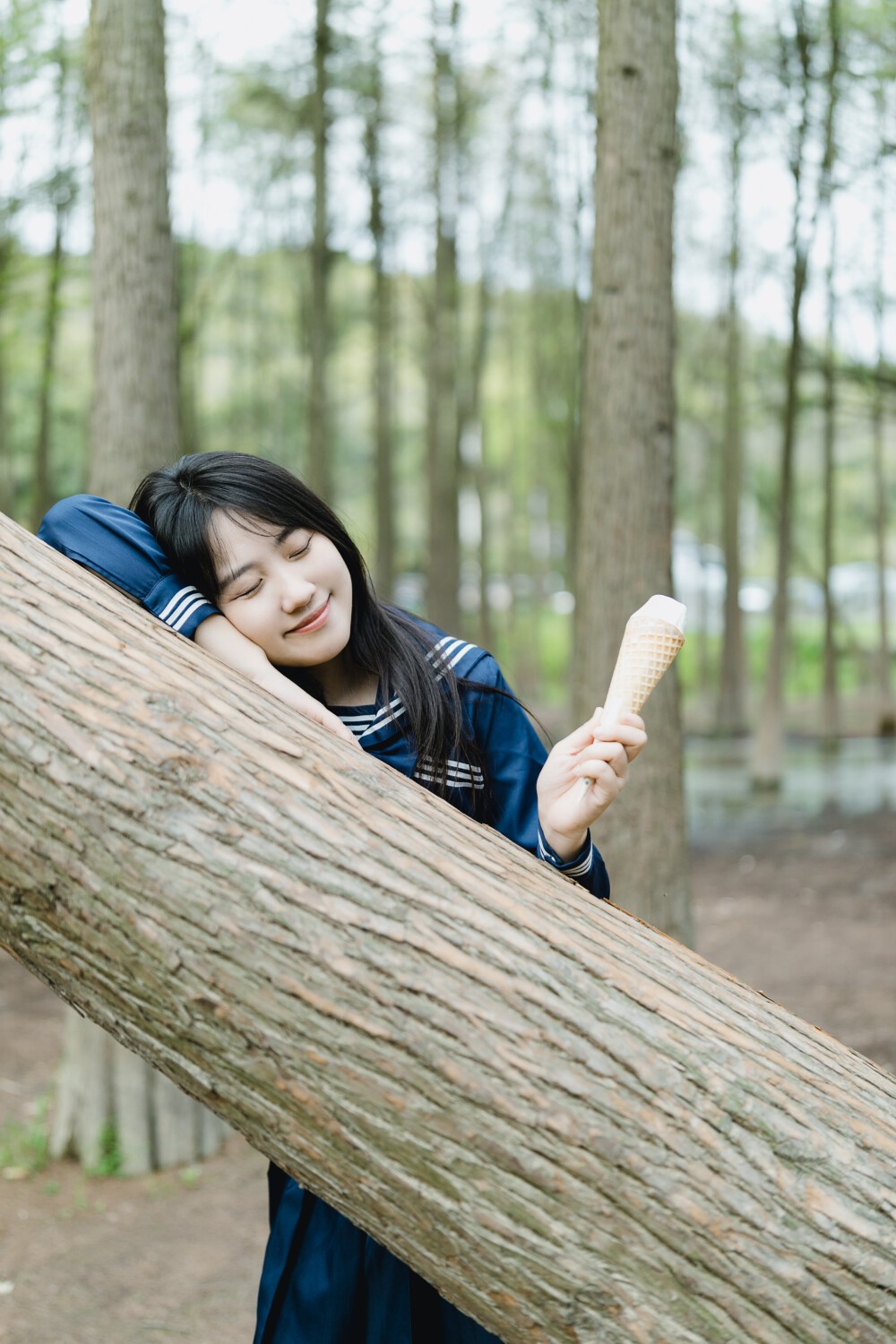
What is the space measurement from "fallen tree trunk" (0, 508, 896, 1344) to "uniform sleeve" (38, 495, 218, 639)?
0.26 metres

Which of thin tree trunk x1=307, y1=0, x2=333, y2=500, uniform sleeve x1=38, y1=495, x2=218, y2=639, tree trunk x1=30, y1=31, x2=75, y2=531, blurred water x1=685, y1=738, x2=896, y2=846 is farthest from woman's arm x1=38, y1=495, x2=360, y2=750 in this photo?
blurred water x1=685, y1=738, x2=896, y2=846

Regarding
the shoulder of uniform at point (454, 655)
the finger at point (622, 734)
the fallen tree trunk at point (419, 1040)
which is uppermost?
the shoulder of uniform at point (454, 655)

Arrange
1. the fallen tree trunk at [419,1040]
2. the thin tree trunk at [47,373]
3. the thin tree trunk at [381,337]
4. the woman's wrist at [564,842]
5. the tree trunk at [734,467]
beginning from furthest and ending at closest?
the tree trunk at [734,467], the thin tree trunk at [381,337], the thin tree trunk at [47,373], the woman's wrist at [564,842], the fallen tree trunk at [419,1040]

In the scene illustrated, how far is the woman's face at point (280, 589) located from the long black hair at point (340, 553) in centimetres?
2

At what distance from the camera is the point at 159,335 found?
450 centimetres

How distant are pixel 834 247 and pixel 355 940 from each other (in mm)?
12540

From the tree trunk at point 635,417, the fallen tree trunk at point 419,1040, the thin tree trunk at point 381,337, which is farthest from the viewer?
the thin tree trunk at point 381,337

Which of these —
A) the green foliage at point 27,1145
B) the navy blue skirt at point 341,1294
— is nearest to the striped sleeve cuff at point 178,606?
the navy blue skirt at point 341,1294

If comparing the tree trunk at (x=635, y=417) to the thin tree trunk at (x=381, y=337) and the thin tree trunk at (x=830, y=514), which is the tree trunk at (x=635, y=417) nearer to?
the thin tree trunk at (x=830, y=514)

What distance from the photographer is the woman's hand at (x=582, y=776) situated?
1.63 m

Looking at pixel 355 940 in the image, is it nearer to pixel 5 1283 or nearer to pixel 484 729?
pixel 484 729

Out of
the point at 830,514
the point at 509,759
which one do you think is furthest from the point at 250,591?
the point at 830,514

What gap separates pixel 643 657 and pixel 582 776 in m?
0.20

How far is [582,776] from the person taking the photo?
1.65m
